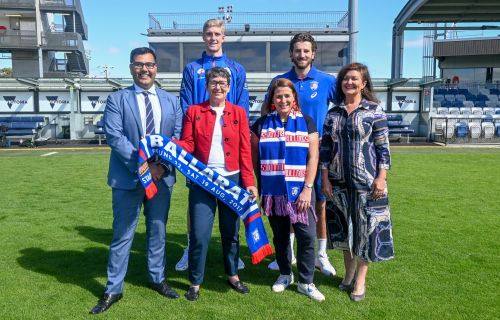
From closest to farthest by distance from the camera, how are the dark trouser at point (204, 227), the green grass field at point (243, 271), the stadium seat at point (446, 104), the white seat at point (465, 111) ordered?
the green grass field at point (243, 271) → the dark trouser at point (204, 227) → the white seat at point (465, 111) → the stadium seat at point (446, 104)

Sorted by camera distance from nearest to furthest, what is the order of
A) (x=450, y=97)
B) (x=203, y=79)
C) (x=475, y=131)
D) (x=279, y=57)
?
1. (x=203, y=79)
2. (x=475, y=131)
3. (x=450, y=97)
4. (x=279, y=57)

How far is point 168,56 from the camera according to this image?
91.9 ft

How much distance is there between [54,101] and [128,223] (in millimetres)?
17901

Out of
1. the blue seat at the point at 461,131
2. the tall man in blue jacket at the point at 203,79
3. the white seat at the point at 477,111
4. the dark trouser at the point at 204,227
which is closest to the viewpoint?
the dark trouser at the point at 204,227

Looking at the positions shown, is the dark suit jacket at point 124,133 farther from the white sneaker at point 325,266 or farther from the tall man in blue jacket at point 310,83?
the white sneaker at point 325,266

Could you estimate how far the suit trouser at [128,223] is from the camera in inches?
143

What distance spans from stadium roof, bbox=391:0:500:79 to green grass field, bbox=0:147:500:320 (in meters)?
20.3

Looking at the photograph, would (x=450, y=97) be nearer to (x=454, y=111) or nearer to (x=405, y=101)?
(x=454, y=111)

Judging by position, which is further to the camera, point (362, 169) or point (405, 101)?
point (405, 101)

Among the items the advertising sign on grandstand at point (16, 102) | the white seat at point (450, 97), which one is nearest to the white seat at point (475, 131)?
the white seat at point (450, 97)

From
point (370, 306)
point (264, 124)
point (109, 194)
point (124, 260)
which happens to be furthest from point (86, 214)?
point (370, 306)

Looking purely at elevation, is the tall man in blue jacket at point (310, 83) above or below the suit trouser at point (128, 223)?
above

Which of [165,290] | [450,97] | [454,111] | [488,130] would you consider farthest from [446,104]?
[165,290]

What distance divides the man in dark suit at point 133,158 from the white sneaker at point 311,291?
1.11 meters
